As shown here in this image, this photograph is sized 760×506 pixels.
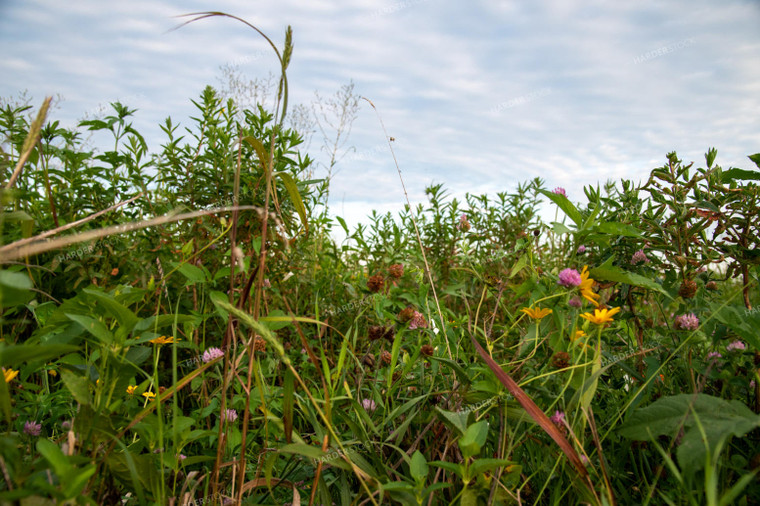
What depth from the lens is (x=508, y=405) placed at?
1251 millimetres

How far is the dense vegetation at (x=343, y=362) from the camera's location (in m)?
1.00

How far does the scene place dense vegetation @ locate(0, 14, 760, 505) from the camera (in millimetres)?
1001

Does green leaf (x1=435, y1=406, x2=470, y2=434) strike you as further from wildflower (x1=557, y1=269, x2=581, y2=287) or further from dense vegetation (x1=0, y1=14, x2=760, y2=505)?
wildflower (x1=557, y1=269, x2=581, y2=287)

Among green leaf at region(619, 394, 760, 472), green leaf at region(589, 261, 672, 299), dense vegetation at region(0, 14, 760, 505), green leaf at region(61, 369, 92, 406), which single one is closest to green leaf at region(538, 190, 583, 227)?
dense vegetation at region(0, 14, 760, 505)

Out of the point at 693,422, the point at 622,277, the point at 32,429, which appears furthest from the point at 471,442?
the point at 32,429

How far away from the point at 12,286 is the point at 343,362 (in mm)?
908

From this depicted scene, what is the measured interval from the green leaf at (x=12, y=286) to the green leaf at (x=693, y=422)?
44.9 inches

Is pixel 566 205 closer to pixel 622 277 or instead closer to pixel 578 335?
pixel 622 277

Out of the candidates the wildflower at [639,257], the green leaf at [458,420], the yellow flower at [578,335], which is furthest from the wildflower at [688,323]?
the green leaf at [458,420]

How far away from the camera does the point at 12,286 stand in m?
0.70

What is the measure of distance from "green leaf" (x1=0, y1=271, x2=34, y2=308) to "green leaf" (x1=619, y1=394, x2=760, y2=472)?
1.14 meters

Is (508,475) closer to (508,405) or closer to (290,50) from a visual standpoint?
(508,405)

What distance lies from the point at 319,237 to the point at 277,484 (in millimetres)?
1876

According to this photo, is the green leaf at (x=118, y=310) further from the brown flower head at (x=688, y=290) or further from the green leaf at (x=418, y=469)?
the brown flower head at (x=688, y=290)
